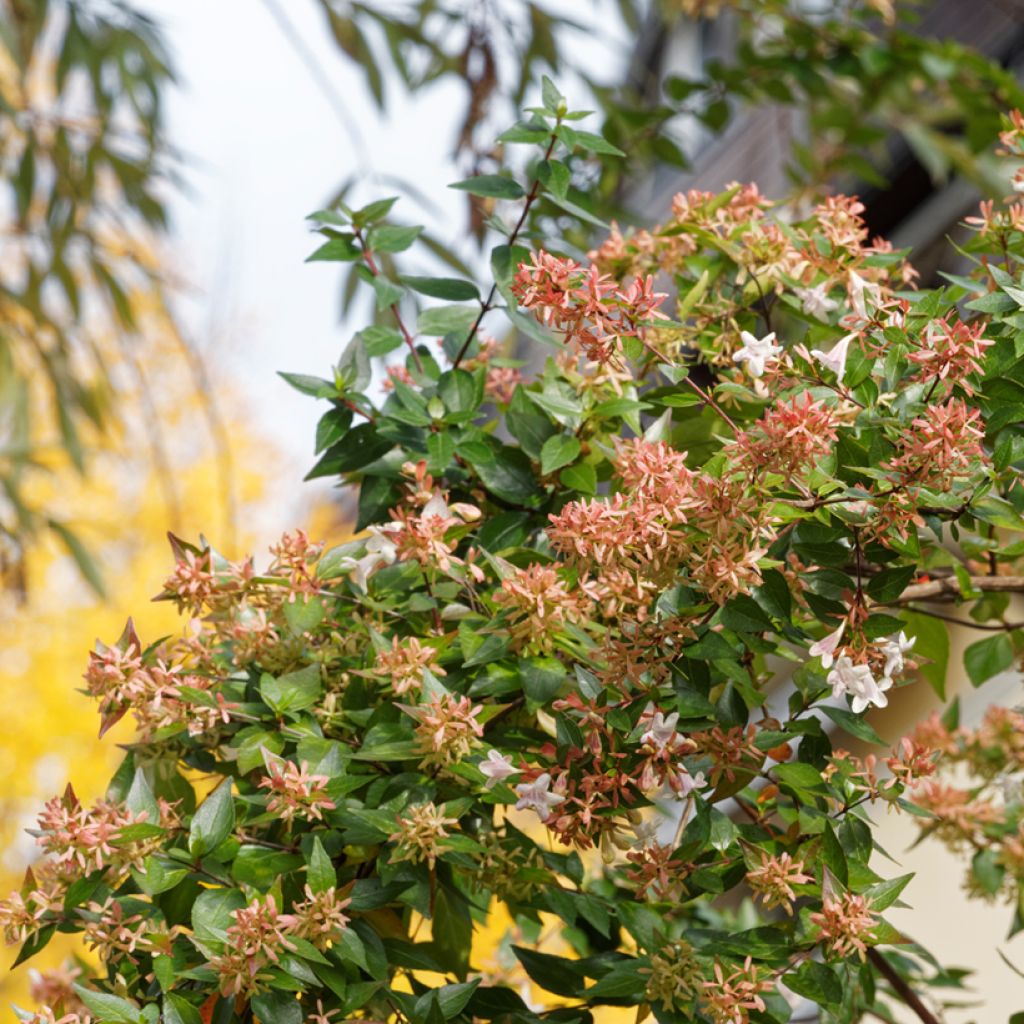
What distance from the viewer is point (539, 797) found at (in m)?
0.42

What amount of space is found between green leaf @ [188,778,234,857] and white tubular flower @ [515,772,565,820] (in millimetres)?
110

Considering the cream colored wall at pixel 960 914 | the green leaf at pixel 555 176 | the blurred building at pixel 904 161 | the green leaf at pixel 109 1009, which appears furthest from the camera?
the blurred building at pixel 904 161

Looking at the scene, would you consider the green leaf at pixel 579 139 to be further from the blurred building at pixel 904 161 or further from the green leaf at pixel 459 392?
the blurred building at pixel 904 161

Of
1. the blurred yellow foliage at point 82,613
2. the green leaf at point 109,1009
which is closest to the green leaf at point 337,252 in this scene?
the green leaf at point 109,1009

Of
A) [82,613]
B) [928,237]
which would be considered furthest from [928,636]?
[82,613]

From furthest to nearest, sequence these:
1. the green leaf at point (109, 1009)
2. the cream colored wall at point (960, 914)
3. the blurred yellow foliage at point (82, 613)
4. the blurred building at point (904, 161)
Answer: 1. the blurred yellow foliage at point (82, 613)
2. the blurred building at point (904, 161)
3. the cream colored wall at point (960, 914)
4. the green leaf at point (109, 1009)

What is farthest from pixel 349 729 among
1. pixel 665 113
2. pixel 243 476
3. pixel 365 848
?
pixel 243 476

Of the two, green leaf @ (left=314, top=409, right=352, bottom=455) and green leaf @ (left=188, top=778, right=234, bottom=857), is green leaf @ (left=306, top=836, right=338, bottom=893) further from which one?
green leaf @ (left=314, top=409, right=352, bottom=455)

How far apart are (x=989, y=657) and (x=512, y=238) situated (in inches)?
12.3

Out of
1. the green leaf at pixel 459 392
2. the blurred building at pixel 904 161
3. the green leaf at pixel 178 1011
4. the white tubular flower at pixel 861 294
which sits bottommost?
the green leaf at pixel 178 1011

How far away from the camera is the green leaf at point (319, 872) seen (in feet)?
1.40

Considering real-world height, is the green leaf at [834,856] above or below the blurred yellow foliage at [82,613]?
below

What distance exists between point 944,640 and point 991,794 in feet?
0.67

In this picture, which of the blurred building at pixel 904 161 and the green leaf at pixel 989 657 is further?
the blurred building at pixel 904 161
